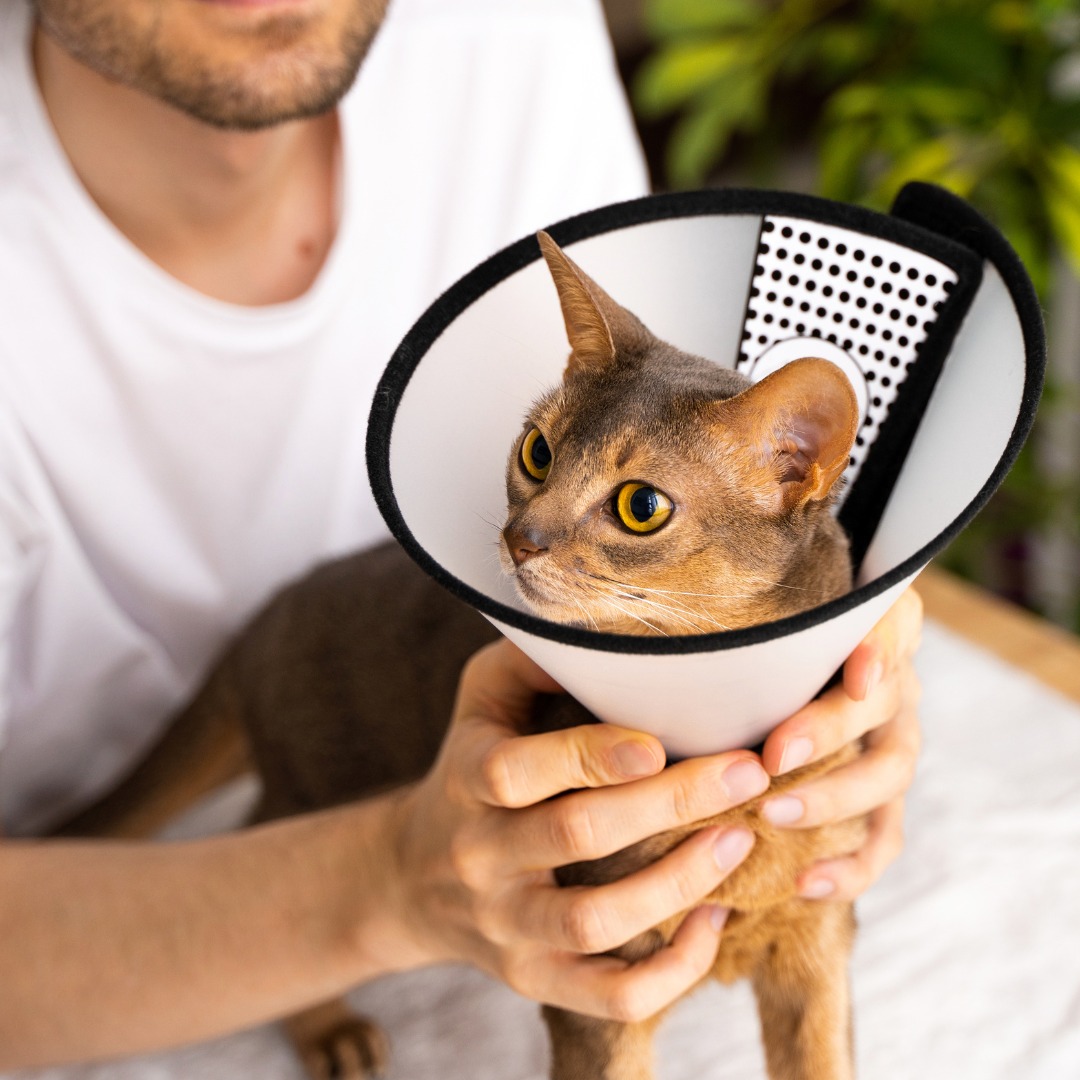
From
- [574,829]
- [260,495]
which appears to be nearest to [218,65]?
[260,495]

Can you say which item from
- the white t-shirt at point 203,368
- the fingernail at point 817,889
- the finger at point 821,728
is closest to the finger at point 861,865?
the fingernail at point 817,889

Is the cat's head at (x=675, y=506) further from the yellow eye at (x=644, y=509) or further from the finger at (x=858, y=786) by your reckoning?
the finger at (x=858, y=786)

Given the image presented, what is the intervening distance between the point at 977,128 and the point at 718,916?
1672 millimetres

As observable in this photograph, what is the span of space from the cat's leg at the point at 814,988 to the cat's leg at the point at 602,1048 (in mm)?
127

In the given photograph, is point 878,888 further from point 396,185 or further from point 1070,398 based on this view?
point 1070,398

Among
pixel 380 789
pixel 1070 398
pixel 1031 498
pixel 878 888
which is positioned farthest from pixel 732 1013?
pixel 1070 398

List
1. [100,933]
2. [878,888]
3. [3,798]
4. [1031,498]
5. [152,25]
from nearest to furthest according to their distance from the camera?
[100,933], [152,25], [878,888], [3,798], [1031,498]

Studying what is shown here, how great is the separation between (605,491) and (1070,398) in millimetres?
1795

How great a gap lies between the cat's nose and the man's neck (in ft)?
2.53

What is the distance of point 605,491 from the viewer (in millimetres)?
850

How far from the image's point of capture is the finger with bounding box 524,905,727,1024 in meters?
0.89

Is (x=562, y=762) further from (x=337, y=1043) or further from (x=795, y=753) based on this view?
(x=337, y=1043)

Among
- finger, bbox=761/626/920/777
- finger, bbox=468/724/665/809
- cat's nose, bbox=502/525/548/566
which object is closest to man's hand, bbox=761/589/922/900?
finger, bbox=761/626/920/777

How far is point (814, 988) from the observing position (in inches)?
39.4
